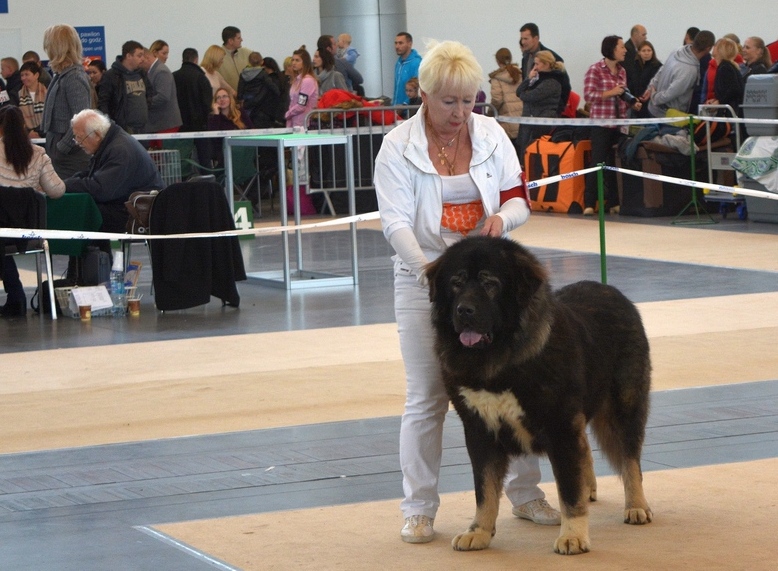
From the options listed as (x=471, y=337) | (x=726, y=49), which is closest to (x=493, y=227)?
(x=471, y=337)

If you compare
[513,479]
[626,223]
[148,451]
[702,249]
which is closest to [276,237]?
[626,223]

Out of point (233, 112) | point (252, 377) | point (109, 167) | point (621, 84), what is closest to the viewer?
point (252, 377)

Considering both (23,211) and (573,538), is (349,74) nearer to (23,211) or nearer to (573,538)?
(23,211)

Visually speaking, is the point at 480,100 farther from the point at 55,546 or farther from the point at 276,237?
the point at 55,546

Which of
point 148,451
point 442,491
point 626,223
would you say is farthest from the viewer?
point 626,223

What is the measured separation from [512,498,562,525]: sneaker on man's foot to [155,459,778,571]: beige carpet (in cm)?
3

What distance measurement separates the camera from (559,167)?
620 inches

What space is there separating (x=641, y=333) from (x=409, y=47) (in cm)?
1409

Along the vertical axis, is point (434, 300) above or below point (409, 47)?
below

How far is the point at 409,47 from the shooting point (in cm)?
1825

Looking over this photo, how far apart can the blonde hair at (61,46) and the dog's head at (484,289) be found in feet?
26.0

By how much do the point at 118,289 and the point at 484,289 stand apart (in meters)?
6.37

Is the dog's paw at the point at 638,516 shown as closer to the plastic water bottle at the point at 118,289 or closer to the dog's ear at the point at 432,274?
the dog's ear at the point at 432,274

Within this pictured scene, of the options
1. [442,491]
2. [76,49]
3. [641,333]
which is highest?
[76,49]
